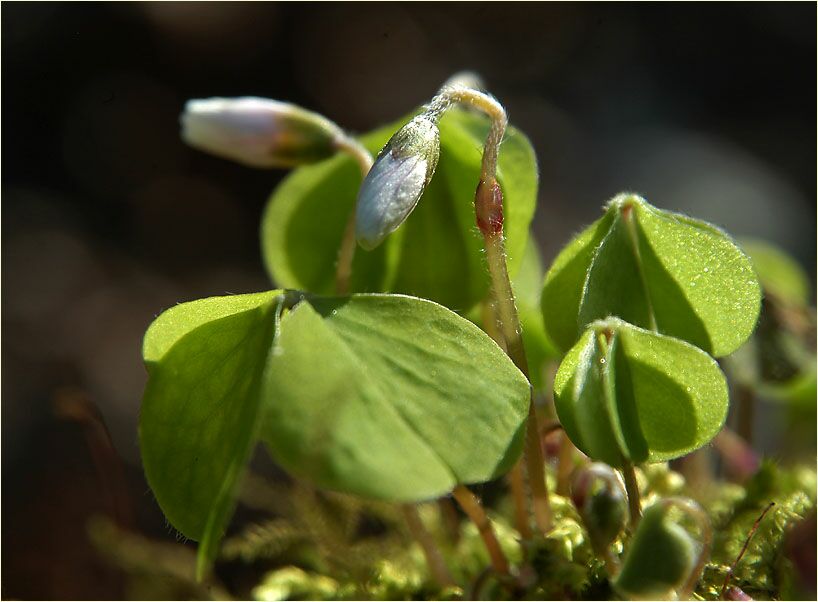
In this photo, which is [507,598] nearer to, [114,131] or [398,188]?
[398,188]

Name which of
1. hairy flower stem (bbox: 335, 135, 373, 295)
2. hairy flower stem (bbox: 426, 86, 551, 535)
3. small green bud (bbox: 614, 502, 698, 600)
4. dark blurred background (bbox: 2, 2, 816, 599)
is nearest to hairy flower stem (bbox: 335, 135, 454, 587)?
hairy flower stem (bbox: 335, 135, 373, 295)

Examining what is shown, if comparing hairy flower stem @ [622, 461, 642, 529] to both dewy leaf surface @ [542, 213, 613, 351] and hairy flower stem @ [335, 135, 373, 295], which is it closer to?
dewy leaf surface @ [542, 213, 613, 351]

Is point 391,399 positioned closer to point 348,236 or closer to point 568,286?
point 568,286

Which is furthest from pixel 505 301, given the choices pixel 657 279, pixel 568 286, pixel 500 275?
pixel 657 279

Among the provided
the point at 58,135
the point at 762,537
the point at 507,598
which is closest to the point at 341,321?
the point at 507,598

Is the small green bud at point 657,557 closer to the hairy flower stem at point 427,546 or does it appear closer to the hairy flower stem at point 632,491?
the hairy flower stem at point 632,491
